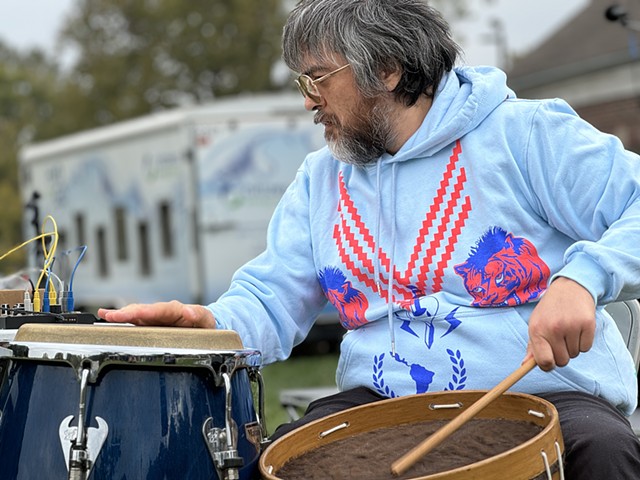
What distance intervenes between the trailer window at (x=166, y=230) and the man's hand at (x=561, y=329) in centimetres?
1074

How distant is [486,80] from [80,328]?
1104 millimetres

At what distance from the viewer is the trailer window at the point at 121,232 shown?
13.9 metres

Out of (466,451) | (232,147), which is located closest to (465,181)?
(466,451)

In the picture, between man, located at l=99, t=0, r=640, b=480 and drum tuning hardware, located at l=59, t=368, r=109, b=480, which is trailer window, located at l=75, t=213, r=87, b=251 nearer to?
man, located at l=99, t=0, r=640, b=480

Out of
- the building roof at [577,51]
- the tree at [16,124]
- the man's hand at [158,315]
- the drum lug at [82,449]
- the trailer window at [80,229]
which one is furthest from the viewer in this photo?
the tree at [16,124]

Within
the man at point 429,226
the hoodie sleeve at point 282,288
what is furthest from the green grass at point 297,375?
the man at point 429,226

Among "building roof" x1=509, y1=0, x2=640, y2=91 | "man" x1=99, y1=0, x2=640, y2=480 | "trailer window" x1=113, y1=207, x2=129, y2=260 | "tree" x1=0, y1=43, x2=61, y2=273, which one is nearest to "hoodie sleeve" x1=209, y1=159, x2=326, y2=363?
"man" x1=99, y1=0, x2=640, y2=480

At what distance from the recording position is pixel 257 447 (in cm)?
217

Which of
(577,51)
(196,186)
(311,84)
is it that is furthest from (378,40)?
(577,51)

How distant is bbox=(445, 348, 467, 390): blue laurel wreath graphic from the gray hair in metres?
0.61

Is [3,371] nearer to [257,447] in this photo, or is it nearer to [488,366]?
[257,447]

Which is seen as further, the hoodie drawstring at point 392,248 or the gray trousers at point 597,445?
the hoodie drawstring at point 392,248

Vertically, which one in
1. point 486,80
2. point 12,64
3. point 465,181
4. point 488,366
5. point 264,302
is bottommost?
point 488,366

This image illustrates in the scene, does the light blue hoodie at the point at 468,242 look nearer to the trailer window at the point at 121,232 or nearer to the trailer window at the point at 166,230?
the trailer window at the point at 166,230
